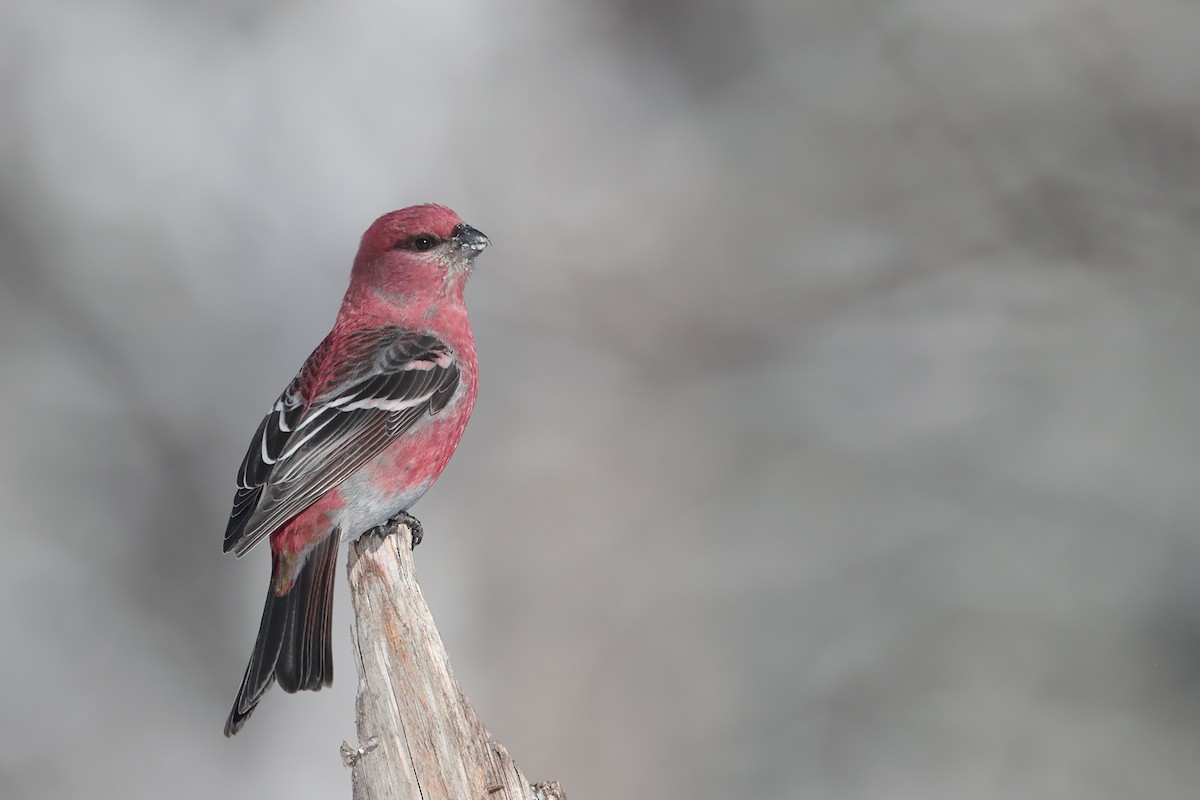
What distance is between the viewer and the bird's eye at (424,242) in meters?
4.25

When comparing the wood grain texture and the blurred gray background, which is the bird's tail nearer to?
the wood grain texture

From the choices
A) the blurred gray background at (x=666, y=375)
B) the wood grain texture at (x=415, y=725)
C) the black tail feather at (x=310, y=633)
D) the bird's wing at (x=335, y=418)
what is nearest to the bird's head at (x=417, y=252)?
the bird's wing at (x=335, y=418)

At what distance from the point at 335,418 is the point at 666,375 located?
3401 millimetres

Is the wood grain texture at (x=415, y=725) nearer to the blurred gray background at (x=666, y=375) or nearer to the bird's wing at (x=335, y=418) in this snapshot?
the bird's wing at (x=335, y=418)

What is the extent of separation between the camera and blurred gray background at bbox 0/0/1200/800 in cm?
549

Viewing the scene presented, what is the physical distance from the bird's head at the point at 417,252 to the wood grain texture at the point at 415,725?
1.55m

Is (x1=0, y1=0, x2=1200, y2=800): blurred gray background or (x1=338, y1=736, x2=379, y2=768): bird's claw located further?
(x1=0, y1=0, x2=1200, y2=800): blurred gray background

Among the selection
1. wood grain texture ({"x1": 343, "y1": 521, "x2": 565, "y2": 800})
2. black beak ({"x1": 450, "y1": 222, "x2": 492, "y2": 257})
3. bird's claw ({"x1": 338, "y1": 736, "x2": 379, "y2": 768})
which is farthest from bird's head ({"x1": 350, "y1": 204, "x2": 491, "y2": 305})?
bird's claw ({"x1": 338, "y1": 736, "x2": 379, "y2": 768})

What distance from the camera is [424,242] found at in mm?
4258

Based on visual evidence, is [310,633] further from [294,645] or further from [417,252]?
[417,252]

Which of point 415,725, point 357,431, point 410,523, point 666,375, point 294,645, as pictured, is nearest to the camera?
point 415,725

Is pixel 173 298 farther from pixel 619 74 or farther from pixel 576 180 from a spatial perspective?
pixel 619 74

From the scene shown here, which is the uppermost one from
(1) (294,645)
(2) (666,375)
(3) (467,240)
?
(2) (666,375)

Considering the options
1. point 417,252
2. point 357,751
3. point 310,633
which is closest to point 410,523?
point 310,633
